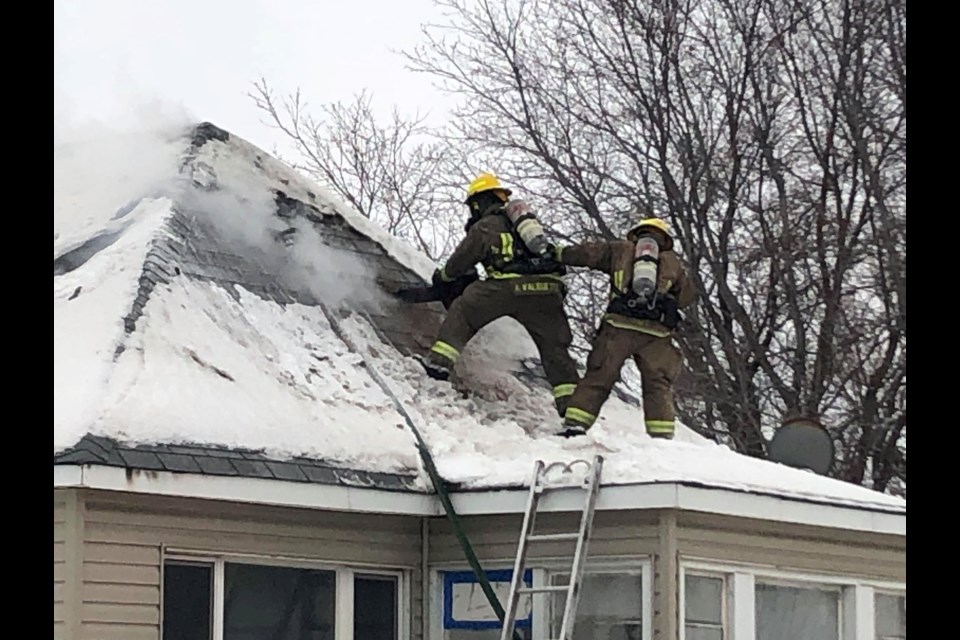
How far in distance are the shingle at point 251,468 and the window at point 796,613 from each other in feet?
9.88

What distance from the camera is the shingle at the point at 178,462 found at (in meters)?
8.42

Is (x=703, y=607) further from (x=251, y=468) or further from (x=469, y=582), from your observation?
(x=251, y=468)

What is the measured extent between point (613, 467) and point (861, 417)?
12.2 meters

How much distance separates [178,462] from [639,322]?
3.73 metres

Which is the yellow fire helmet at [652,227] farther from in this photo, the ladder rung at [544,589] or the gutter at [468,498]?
the ladder rung at [544,589]

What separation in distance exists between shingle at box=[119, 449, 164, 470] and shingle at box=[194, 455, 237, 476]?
11.1 inches

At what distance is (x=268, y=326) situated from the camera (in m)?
10.6

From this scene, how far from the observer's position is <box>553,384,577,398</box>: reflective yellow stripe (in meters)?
11.3

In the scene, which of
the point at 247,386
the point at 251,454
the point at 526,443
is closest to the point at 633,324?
the point at 526,443

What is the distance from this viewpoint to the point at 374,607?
31.9 feet
